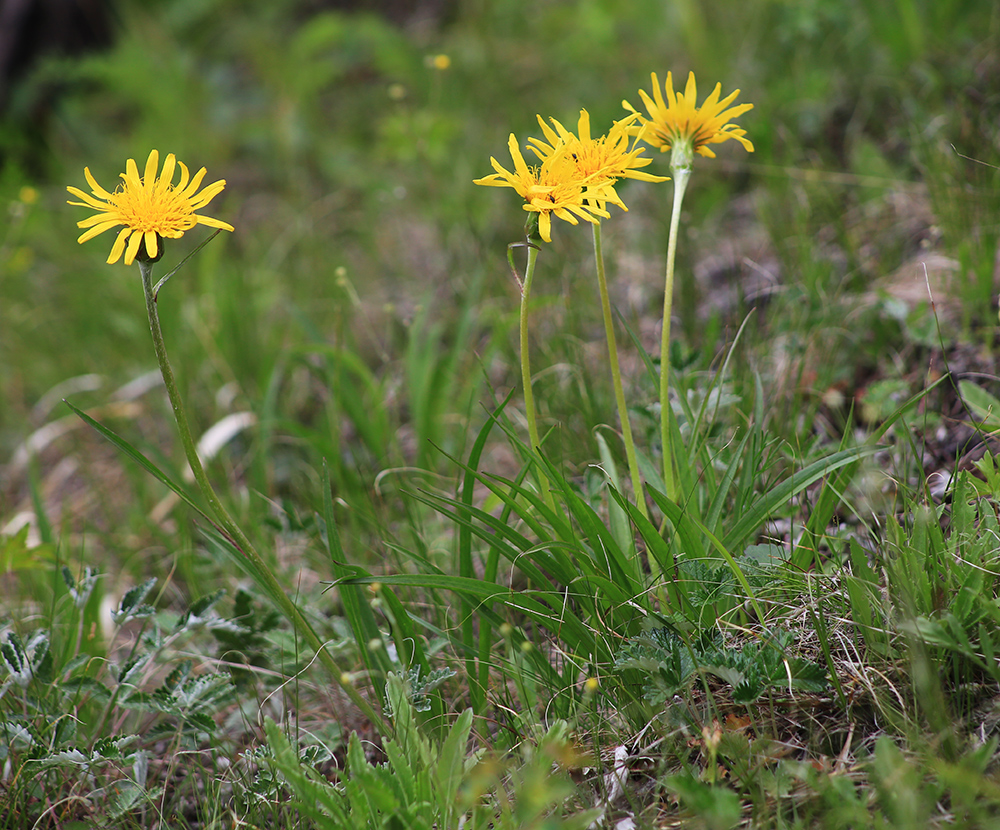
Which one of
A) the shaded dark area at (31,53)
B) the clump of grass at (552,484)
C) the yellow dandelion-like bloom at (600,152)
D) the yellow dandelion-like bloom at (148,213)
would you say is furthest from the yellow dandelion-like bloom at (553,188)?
the shaded dark area at (31,53)

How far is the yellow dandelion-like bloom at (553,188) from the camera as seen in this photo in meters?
1.06

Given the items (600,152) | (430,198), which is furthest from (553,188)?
(430,198)

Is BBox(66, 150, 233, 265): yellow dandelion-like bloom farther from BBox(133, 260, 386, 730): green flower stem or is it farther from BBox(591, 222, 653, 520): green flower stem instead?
BBox(591, 222, 653, 520): green flower stem

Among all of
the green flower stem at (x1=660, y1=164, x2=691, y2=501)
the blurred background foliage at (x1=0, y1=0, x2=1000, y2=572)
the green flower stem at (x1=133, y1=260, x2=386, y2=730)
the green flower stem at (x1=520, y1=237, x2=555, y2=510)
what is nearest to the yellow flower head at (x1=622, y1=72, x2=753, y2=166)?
the green flower stem at (x1=660, y1=164, x2=691, y2=501)

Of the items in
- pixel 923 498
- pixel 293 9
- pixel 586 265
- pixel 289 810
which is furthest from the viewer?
pixel 293 9

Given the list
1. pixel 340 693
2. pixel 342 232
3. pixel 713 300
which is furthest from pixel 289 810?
pixel 342 232

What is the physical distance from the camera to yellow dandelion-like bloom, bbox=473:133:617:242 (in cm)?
106

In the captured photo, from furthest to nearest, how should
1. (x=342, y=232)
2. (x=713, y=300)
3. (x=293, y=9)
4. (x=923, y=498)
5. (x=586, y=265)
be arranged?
(x=293, y=9)
(x=342, y=232)
(x=586, y=265)
(x=713, y=300)
(x=923, y=498)

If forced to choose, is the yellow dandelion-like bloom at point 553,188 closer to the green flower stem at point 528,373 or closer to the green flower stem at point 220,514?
the green flower stem at point 528,373

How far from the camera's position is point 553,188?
3.54 ft

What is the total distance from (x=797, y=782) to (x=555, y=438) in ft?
3.26

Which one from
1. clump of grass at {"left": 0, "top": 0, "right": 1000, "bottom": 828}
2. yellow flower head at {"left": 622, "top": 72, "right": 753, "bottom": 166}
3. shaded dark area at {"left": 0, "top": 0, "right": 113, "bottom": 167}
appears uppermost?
shaded dark area at {"left": 0, "top": 0, "right": 113, "bottom": 167}

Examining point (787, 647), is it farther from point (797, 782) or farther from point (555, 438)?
point (555, 438)

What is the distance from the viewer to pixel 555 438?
1.86m
